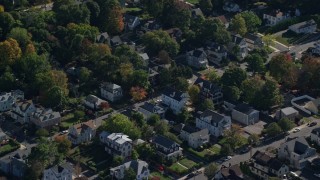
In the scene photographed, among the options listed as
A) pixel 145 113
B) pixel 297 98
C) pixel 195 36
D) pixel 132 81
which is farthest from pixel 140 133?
pixel 195 36

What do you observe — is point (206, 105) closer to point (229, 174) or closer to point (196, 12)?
point (229, 174)

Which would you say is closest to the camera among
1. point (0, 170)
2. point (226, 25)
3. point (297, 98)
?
point (0, 170)

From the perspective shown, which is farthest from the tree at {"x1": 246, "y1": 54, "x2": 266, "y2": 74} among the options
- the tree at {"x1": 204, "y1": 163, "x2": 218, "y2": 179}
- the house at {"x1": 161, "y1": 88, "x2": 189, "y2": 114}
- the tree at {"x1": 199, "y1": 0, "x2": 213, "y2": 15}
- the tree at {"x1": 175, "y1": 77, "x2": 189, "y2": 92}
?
the tree at {"x1": 204, "y1": 163, "x2": 218, "y2": 179}

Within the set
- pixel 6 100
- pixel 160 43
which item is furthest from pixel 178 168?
pixel 160 43

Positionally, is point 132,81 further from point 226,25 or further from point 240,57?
point 226,25

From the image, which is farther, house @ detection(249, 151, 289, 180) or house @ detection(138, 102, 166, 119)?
house @ detection(138, 102, 166, 119)

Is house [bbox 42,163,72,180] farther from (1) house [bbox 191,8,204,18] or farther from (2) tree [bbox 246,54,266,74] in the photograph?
(1) house [bbox 191,8,204,18]
